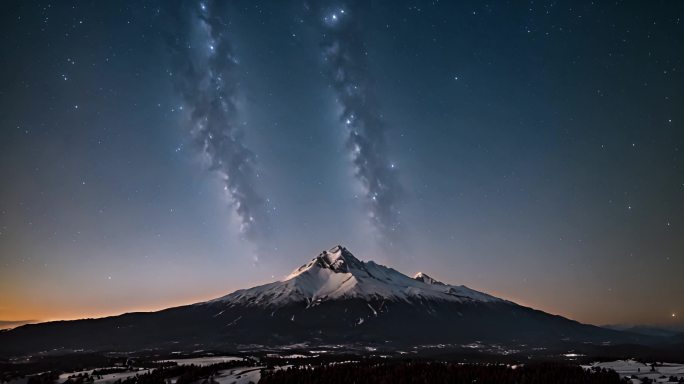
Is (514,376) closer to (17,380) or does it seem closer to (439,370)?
(439,370)

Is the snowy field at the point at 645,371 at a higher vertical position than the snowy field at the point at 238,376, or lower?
higher

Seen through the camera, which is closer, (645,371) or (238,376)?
(645,371)

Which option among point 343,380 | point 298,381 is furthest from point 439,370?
point 298,381

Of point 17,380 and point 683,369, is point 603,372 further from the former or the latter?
point 17,380

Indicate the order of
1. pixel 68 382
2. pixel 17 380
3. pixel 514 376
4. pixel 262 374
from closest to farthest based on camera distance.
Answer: pixel 514 376
pixel 262 374
pixel 68 382
pixel 17 380

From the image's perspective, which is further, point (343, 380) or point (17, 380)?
point (17, 380)

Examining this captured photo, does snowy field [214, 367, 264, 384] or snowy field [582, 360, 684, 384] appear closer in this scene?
snowy field [582, 360, 684, 384]

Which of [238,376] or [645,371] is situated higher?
[645,371]

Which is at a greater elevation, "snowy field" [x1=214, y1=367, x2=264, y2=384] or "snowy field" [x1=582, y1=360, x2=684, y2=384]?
"snowy field" [x1=582, y1=360, x2=684, y2=384]

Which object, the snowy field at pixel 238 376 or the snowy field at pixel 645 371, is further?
the snowy field at pixel 238 376

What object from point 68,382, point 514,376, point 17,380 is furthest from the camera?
point 17,380
